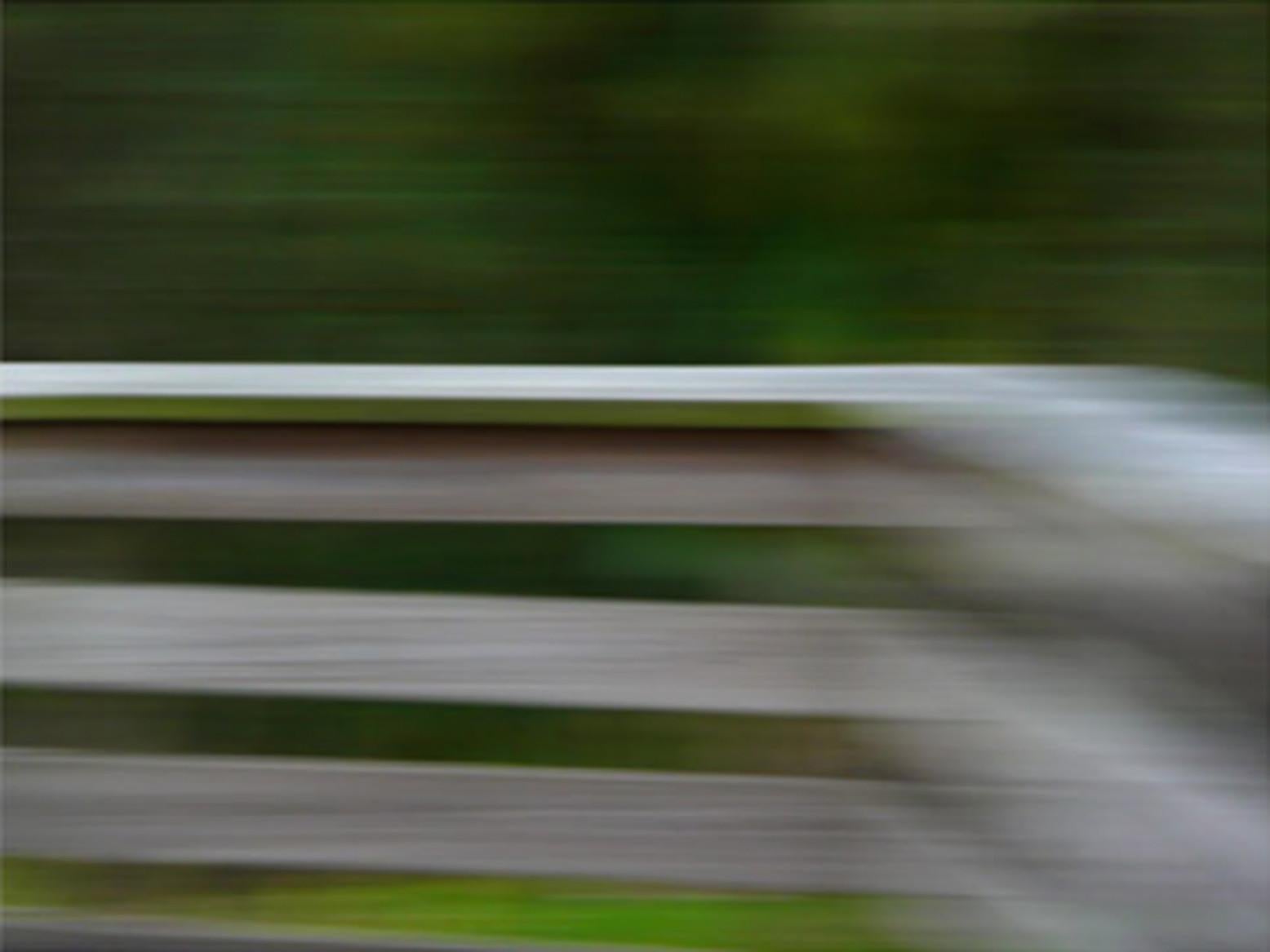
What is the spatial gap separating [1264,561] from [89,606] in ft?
4.60

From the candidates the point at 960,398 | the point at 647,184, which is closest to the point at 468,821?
the point at 960,398

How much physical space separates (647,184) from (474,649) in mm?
2025

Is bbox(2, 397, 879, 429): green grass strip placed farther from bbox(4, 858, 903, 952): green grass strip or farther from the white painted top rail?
bbox(4, 858, 903, 952): green grass strip

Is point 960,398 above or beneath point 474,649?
above

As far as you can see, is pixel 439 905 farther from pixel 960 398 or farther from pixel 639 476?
pixel 960 398

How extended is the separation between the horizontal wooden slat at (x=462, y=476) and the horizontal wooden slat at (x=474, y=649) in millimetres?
105

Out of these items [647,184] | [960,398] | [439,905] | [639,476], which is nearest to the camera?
[960,398]

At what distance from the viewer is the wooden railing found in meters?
2.08

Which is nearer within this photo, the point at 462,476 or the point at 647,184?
the point at 462,476

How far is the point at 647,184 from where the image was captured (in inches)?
169

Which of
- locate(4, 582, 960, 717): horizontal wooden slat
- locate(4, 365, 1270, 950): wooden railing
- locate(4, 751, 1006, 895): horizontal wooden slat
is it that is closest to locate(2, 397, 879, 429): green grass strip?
locate(4, 365, 1270, 950): wooden railing

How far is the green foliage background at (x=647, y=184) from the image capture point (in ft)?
13.9

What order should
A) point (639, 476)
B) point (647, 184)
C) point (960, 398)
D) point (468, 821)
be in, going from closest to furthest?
point (960, 398), point (639, 476), point (468, 821), point (647, 184)

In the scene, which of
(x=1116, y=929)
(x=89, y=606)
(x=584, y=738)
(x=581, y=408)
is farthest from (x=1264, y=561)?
(x=584, y=738)
